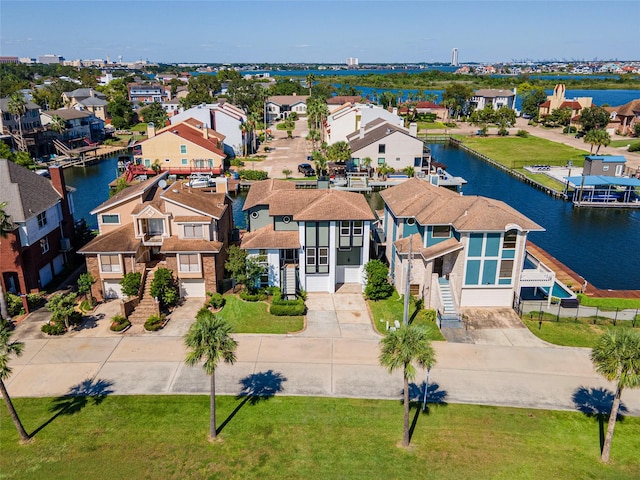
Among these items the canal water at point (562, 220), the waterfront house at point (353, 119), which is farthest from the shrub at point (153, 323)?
the waterfront house at point (353, 119)

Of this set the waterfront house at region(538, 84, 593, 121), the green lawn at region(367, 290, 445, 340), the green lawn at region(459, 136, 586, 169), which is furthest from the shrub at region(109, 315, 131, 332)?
the waterfront house at region(538, 84, 593, 121)

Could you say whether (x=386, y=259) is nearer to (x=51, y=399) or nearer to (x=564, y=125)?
(x=51, y=399)

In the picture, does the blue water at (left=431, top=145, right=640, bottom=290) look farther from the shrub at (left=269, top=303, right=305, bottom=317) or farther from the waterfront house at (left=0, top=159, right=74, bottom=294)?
the waterfront house at (left=0, top=159, right=74, bottom=294)

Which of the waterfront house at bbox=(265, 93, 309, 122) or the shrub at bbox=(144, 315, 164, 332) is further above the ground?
the waterfront house at bbox=(265, 93, 309, 122)

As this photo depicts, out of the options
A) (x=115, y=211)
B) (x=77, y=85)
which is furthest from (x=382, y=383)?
(x=77, y=85)

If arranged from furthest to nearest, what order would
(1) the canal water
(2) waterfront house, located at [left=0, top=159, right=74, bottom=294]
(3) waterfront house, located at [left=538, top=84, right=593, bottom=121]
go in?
(3) waterfront house, located at [left=538, top=84, right=593, bottom=121], (1) the canal water, (2) waterfront house, located at [left=0, top=159, right=74, bottom=294]

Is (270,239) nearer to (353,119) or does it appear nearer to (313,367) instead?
(313,367)

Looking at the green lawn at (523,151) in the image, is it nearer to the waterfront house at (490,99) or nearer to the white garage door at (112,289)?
the waterfront house at (490,99)

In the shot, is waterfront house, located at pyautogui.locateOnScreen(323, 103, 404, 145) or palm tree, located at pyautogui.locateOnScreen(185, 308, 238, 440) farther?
waterfront house, located at pyautogui.locateOnScreen(323, 103, 404, 145)
